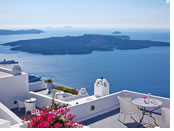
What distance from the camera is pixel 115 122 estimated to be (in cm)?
584

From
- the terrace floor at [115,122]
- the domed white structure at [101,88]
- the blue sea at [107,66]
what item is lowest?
the blue sea at [107,66]

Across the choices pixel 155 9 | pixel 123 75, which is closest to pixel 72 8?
pixel 155 9

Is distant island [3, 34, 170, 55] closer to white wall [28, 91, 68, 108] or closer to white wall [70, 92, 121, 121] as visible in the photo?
white wall [28, 91, 68, 108]

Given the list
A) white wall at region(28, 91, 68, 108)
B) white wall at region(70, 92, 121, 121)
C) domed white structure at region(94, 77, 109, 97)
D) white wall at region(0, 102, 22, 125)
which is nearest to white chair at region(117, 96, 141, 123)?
white wall at region(70, 92, 121, 121)

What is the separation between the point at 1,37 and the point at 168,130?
5032 cm

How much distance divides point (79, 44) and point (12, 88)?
150 ft

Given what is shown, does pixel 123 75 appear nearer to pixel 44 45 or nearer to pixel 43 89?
pixel 44 45

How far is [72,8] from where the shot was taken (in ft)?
211

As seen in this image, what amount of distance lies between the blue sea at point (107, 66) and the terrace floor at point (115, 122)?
2545cm

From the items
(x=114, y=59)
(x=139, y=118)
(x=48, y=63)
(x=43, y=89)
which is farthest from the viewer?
(x=114, y=59)

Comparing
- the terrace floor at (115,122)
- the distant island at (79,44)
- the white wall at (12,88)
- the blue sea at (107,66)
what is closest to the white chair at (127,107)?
the terrace floor at (115,122)

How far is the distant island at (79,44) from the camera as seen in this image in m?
51.0

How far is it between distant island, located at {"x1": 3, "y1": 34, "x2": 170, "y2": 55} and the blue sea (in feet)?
3.83

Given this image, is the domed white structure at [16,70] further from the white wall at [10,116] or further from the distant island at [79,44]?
the distant island at [79,44]
